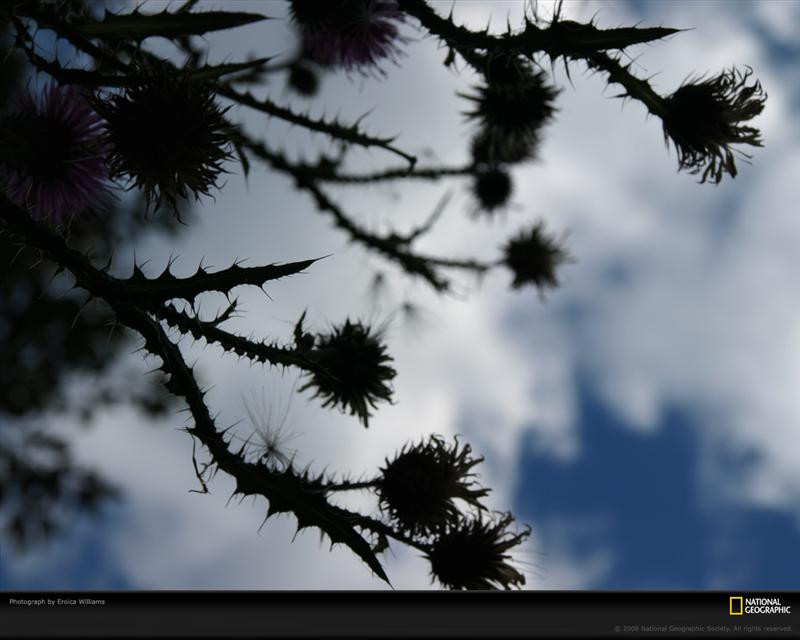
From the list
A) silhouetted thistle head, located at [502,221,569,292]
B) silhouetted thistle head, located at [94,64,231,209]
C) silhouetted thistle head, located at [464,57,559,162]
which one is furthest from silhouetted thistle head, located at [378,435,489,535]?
silhouetted thistle head, located at [502,221,569,292]

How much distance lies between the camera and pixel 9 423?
7090 mm

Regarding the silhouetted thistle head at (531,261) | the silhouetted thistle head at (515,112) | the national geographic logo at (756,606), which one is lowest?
the national geographic logo at (756,606)

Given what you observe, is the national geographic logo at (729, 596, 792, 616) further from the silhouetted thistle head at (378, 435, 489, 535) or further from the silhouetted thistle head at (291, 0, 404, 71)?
the silhouetted thistle head at (291, 0, 404, 71)

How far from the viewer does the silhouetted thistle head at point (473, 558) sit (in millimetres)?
1603

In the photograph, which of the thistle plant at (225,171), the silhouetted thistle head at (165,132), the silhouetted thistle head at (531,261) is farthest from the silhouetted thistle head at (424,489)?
the silhouetted thistle head at (531,261)

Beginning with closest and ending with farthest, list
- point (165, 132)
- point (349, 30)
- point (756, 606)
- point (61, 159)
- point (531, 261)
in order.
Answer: point (756, 606) → point (165, 132) → point (61, 159) → point (349, 30) → point (531, 261)

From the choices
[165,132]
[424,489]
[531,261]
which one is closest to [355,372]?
[424,489]

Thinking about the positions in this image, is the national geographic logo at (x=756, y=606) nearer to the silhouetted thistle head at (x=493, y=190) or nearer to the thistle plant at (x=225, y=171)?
the thistle plant at (x=225, y=171)

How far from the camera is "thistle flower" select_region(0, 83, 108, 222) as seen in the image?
76.3 inches

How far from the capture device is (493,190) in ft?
14.8

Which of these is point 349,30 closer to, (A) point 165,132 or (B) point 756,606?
(A) point 165,132

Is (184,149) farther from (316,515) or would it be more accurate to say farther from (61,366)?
(61,366)

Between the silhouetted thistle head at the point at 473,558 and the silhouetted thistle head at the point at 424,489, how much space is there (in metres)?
0.07

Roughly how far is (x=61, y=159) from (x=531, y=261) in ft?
10.7
